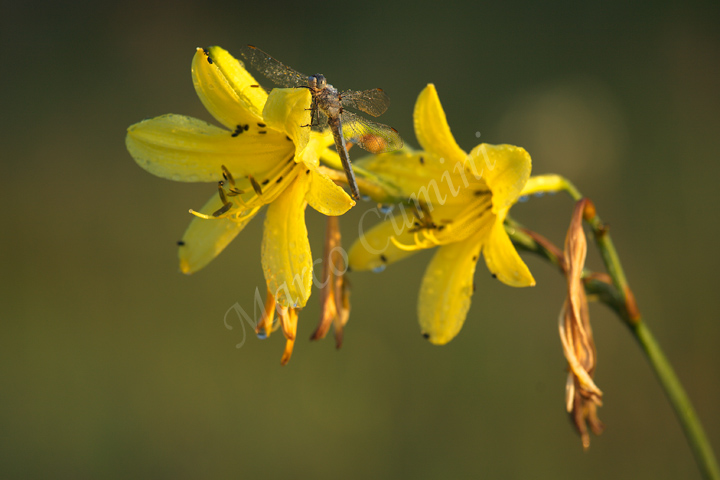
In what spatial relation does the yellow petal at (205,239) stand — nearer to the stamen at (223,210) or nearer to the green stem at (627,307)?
the stamen at (223,210)

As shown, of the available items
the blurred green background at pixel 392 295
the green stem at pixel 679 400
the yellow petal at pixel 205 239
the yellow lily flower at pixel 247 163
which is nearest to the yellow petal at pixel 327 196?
the yellow lily flower at pixel 247 163

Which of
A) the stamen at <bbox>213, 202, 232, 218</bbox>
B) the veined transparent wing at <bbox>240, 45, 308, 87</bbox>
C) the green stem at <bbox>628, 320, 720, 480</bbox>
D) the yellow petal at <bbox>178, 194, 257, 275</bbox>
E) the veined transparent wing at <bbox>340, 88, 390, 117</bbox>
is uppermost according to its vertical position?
the veined transparent wing at <bbox>240, 45, 308, 87</bbox>

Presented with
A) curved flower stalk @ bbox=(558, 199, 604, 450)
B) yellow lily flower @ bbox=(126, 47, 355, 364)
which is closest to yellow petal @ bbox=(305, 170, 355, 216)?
yellow lily flower @ bbox=(126, 47, 355, 364)

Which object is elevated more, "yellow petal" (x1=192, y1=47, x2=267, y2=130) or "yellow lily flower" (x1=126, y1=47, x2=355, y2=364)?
"yellow petal" (x1=192, y1=47, x2=267, y2=130)

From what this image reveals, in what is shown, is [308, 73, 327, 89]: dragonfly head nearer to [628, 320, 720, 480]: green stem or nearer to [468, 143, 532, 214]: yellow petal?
[468, 143, 532, 214]: yellow petal

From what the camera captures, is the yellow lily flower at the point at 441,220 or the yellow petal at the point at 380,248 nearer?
the yellow lily flower at the point at 441,220

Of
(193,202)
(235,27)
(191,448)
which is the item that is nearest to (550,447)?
(191,448)

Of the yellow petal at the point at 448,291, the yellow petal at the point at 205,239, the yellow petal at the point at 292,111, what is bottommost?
the yellow petal at the point at 448,291

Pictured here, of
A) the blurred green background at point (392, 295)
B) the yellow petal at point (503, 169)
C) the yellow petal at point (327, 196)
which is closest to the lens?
the yellow petal at point (327, 196)
